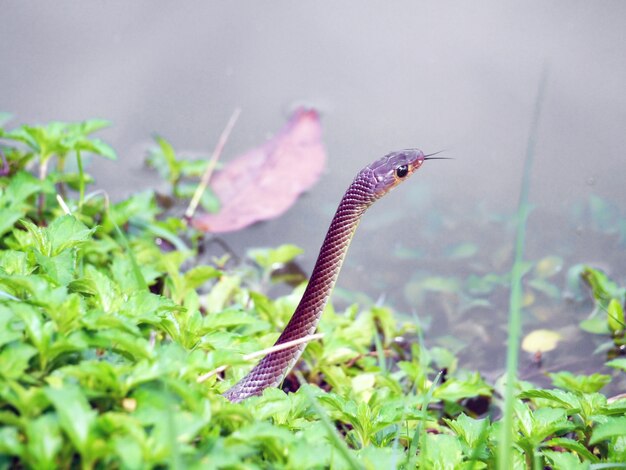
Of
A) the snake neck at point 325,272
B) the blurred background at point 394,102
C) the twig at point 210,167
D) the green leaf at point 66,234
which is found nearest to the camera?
the green leaf at point 66,234

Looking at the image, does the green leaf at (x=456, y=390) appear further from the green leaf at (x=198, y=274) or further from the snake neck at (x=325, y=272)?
the green leaf at (x=198, y=274)

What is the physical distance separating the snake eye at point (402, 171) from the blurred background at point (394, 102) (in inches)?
55.4

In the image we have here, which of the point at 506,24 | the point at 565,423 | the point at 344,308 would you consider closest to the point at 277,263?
the point at 344,308

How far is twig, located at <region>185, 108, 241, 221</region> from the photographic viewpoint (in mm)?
4992

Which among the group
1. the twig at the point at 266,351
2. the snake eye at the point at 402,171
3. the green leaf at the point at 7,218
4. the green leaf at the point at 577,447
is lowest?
the green leaf at the point at 577,447

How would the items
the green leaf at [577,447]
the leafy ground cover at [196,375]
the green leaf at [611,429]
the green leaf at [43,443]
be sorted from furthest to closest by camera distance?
the green leaf at [577,447] → the green leaf at [611,429] → the leafy ground cover at [196,375] → the green leaf at [43,443]

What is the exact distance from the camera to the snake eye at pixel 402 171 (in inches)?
131

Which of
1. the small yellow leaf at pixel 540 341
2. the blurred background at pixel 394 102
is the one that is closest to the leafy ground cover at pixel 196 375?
the small yellow leaf at pixel 540 341

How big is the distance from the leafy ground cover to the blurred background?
418 mm

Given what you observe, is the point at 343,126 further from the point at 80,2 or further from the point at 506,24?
the point at 80,2

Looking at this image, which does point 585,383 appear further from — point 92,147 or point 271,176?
point 92,147

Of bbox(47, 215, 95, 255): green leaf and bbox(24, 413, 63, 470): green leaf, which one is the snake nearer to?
bbox(47, 215, 95, 255): green leaf

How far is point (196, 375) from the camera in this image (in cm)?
227

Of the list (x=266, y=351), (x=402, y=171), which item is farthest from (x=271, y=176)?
(x=266, y=351)
